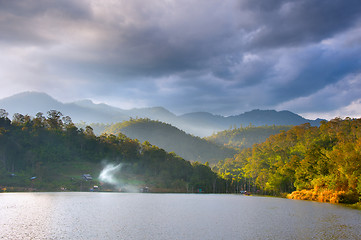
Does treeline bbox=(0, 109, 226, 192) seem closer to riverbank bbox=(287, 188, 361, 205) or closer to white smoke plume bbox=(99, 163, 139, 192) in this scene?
white smoke plume bbox=(99, 163, 139, 192)

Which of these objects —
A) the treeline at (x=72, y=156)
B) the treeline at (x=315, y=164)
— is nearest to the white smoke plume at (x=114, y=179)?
the treeline at (x=72, y=156)

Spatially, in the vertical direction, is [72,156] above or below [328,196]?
above

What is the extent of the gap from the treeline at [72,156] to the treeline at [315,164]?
2957 cm

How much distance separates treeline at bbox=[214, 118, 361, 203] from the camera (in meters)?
70.9

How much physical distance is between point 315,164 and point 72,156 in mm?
114997

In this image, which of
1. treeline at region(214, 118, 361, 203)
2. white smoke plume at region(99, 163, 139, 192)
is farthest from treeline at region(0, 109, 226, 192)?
treeline at region(214, 118, 361, 203)

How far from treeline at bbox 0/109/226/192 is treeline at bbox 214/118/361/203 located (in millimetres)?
29573

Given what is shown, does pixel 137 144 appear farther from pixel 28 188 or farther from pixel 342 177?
pixel 342 177

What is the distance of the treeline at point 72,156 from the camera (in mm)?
127062

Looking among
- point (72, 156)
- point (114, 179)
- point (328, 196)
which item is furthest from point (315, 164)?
point (72, 156)

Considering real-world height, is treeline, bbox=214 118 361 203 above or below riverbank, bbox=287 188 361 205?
above

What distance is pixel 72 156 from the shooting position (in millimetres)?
154000

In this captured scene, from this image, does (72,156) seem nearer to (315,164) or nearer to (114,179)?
(114,179)

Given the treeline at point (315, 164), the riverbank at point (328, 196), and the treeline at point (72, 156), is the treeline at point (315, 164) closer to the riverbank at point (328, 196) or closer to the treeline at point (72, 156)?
the riverbank at point (328, 196)
